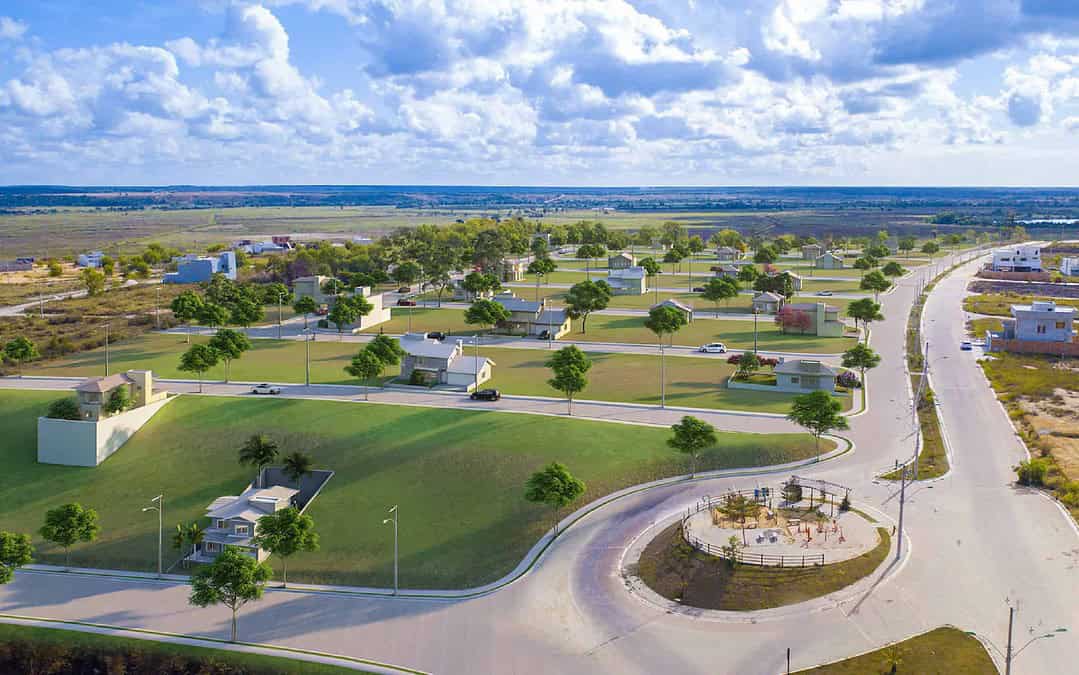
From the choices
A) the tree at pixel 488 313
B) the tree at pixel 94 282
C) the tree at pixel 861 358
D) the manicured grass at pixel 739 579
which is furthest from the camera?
the tree at pixel 94 282

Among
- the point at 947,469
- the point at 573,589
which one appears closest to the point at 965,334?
the point at 947,469

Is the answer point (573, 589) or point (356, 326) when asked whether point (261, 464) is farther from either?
point (356, 326)

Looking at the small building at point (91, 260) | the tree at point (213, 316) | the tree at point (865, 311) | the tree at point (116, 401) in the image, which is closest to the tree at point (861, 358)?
the tree at point (865, 311)

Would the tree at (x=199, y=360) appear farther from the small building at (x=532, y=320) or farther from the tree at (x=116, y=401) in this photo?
the small building at (x=532, y=320)

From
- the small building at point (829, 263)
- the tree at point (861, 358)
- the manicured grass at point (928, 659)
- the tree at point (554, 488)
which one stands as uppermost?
the small building at point (829, 263)

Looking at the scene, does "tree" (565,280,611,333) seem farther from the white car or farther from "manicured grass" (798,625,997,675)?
"manicured grass" (798,625,997,675)

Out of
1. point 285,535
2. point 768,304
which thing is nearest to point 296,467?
point 285,535

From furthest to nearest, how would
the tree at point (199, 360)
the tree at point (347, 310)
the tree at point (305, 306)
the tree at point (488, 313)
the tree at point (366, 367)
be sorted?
1. the tree at point (305, 306)
2. the tree at point (488, 313)
3. the tree at point (347, 310)
4. the tree at point (199, 360)
5. the tree at point (366, 367)

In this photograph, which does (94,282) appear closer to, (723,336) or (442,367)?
(442,367)

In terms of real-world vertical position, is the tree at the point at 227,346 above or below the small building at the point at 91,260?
below
